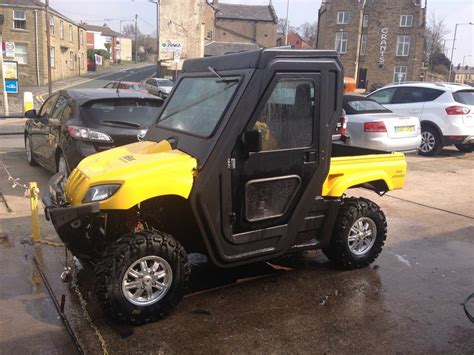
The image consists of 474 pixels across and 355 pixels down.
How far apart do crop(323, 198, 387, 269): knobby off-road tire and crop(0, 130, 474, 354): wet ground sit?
0.14 m

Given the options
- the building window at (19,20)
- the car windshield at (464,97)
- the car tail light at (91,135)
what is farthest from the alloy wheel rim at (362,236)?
the building window at (19,20)

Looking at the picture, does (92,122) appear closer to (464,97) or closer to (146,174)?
(146,174)

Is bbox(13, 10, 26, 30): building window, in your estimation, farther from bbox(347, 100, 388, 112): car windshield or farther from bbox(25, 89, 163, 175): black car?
bbox(25, 89, 163, 175): black car

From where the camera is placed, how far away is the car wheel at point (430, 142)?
1150 cm

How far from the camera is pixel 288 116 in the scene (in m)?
3.81

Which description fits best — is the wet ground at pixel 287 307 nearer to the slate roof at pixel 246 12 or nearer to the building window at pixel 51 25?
the building window at pixel 51 25

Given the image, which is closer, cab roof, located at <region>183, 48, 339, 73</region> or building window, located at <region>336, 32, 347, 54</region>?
cab roof, located at <region>183, 48, 339, 73</region>

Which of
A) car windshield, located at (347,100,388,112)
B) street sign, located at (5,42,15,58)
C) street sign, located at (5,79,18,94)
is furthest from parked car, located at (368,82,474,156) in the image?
street sign, located at (5,79,18,94)

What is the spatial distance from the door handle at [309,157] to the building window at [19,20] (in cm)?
4251

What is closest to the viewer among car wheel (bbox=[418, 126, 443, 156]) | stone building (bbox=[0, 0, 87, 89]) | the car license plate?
the car license plate

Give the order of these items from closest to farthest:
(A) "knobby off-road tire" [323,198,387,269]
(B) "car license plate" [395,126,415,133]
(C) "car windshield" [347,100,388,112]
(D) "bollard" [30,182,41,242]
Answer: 1. (A) "knobby off-road tire" [323,198,387,269]
2. (D) "bollard" [30,182,41,242]
3. (B) "car license plate" [395,126,415,133]
4. (C) "car windshield" [347,100,388,112]

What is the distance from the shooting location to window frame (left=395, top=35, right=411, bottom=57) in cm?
5803

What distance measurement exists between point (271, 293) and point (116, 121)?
3.51 m

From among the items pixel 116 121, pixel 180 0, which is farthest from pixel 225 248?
pixel 180 0
